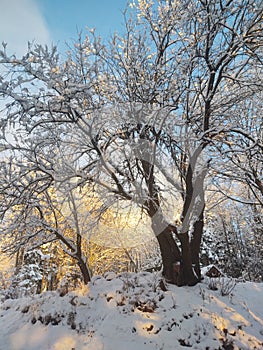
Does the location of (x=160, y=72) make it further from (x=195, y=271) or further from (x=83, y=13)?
(x=195, y=271)

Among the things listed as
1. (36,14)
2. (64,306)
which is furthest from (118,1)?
(64,306)

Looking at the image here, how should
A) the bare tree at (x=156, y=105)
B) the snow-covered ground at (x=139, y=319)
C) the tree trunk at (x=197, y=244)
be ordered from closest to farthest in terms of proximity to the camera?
the snow-covered ground at (x=139, y=319)
the bare tree at (x=156, y=105)
the tree trunk at (x=197, y=244)

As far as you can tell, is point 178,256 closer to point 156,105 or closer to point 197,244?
point 197,244

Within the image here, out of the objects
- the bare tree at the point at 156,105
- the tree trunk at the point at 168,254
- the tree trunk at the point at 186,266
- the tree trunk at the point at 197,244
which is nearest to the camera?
the bare tree at the point at 156,105

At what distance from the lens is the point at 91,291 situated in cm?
561

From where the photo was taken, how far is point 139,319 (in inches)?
170

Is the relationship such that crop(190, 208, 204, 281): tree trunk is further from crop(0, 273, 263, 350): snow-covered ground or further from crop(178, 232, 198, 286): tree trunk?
crop(0, 273, 263, 350): snow-covered ground

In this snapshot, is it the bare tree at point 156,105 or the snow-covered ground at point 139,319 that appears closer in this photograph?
the snow-covered ground at point 139,319

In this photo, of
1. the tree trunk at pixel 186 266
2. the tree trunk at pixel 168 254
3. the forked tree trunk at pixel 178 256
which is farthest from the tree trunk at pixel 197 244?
the tree trunk at pixel 168 254

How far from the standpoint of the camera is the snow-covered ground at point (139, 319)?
3828mm

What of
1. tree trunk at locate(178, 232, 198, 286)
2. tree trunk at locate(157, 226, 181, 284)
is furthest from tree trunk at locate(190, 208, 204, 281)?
tree trunk at locate(157, 226, 181, 284)

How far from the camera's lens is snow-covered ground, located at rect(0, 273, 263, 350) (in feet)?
12.6

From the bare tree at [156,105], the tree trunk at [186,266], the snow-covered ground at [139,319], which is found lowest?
the snow-covered ground at [139,319]

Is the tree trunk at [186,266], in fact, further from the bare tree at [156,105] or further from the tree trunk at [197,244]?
the tree trunk at [197,244]
